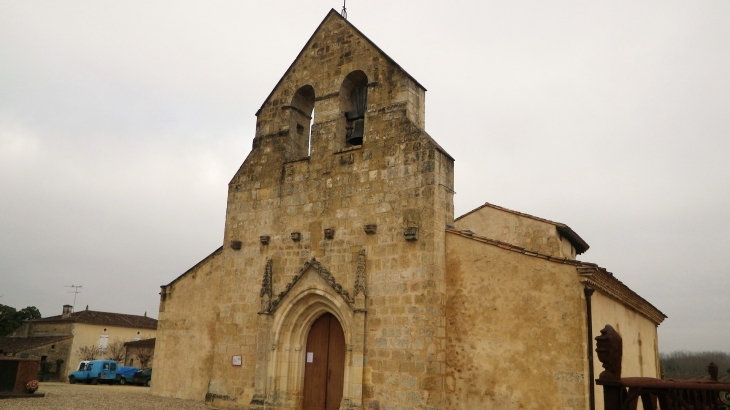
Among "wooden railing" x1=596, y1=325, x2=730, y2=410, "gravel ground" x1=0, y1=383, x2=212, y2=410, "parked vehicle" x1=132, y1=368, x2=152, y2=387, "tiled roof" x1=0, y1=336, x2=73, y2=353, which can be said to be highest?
"wooden railing" x1=596, y1=325, x2=730, y2=410

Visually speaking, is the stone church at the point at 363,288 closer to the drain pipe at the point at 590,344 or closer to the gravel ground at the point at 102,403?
the drain pipe at the point at 590,344

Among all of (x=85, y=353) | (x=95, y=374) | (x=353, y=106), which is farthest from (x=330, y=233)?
(x=85, y=353)

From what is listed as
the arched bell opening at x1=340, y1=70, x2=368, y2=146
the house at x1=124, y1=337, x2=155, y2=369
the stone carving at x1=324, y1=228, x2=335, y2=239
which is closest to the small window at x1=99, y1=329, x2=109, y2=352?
the house at x1=124, y1=337, x2=155, y2=369

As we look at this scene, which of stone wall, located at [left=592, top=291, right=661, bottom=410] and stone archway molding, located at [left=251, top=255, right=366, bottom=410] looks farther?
stone archway molding, located at [left=251, top=255, right=366, bottom=410]

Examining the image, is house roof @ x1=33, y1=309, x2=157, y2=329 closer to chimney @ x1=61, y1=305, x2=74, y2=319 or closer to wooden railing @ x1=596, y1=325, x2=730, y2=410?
chimney @ x1=61, y1=305, x2=74, y2=319

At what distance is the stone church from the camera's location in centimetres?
980

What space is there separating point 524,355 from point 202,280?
358 inches

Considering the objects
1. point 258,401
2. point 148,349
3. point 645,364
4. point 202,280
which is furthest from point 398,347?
point 148,349

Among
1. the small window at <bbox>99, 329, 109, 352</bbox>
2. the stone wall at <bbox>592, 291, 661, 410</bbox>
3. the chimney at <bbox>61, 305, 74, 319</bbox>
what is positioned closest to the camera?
the stone wall at <bbox>592, 291, 661, 410</bbox>

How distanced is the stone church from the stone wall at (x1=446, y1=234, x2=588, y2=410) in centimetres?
2

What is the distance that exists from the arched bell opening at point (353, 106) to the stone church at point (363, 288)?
0.04m

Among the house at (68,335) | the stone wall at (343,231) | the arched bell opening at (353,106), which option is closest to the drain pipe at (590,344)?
the stone wall at (343,231)

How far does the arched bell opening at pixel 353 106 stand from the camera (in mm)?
13289

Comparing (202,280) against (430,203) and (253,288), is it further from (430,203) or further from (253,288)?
(430,203)
